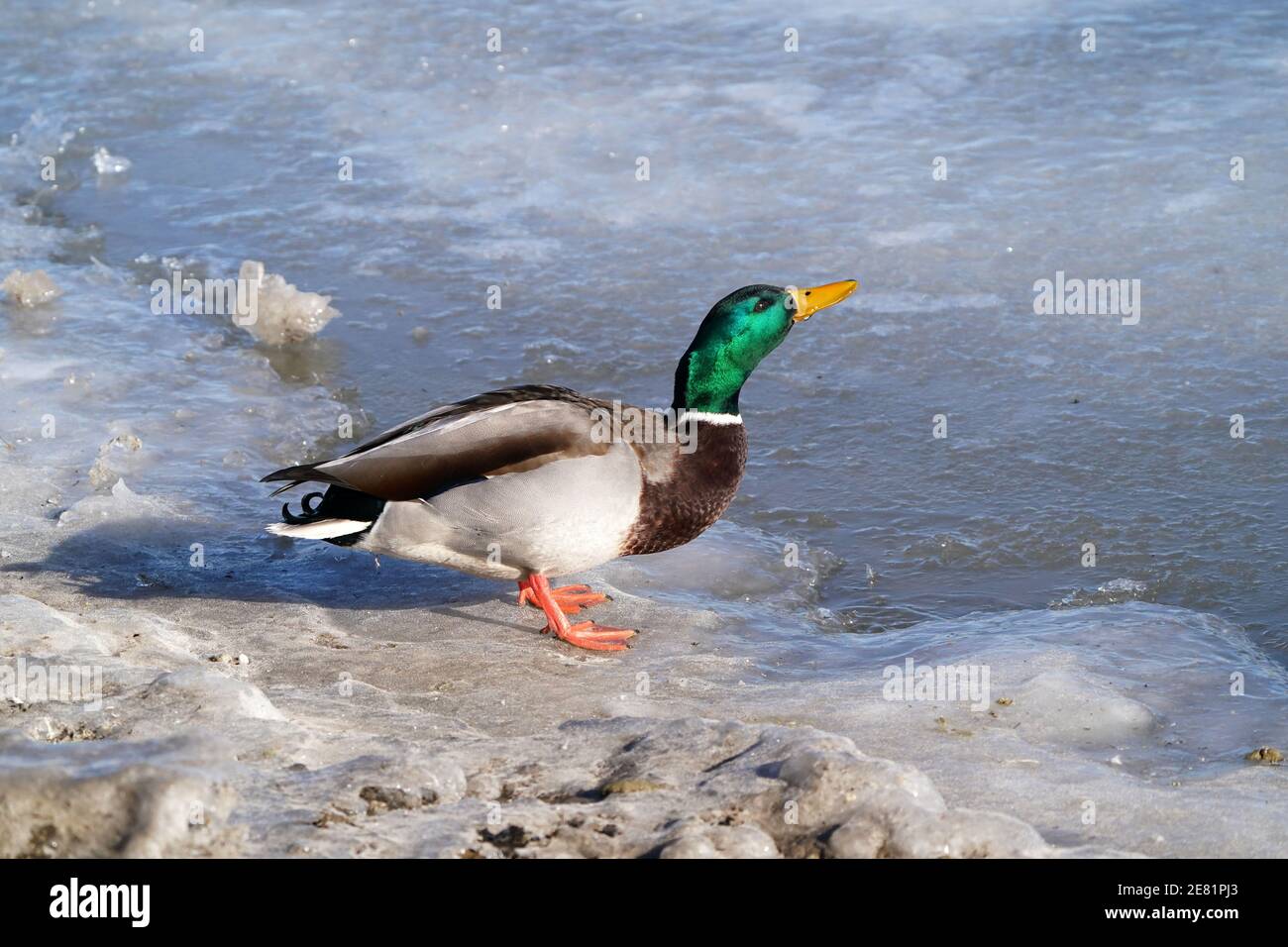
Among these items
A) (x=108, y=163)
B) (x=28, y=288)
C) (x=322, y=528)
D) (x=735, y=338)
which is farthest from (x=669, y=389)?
(x=108, y=163)

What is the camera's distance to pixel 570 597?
475cm

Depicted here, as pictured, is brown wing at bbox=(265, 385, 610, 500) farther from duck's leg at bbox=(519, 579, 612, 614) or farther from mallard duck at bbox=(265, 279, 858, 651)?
duck's leg at bbox=(519, 579, 612, 614)

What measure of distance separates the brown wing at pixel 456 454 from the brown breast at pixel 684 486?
0.21 meters

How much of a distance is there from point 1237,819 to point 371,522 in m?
2.52

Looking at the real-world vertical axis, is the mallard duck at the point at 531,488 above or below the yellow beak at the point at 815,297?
below

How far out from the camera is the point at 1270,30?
9.63 meters

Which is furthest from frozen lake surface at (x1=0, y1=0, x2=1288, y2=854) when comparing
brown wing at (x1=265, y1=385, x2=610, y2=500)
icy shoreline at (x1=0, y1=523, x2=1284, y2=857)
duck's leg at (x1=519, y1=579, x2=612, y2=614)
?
brown wing at (x1=265, y1=385, x2=610, y2=500)

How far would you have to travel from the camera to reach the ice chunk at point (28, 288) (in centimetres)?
718

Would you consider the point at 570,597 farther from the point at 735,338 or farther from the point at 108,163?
the point at 108,163

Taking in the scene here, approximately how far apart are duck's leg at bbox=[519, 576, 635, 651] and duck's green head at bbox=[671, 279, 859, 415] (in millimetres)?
768

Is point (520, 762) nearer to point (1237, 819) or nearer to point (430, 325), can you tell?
point (1237, 819)

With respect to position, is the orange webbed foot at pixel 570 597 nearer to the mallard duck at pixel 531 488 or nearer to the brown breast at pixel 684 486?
the mallard duck at pixel 531 488

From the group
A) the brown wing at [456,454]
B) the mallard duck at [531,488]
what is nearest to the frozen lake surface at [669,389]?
the mallard duck at [531,488]

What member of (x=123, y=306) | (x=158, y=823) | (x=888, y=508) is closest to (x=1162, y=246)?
(x=888, y=508)
